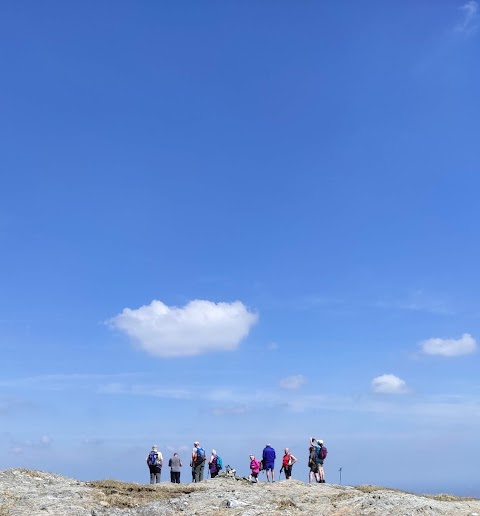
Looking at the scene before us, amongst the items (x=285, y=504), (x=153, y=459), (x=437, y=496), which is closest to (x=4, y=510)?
(x=153, y=459)

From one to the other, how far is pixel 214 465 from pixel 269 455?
3.72m

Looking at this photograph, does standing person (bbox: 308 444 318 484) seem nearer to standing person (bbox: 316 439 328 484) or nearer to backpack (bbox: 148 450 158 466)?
standing person (bbox: 316 439 328 484)

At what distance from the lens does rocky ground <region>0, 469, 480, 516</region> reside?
2306 centimetres

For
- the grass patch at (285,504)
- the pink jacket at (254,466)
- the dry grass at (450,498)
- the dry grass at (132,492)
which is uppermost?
the pink jacket at (254,466)

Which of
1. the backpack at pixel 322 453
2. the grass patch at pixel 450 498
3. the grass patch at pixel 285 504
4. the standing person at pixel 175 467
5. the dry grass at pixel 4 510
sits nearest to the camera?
the dry grass at pixel 4 510

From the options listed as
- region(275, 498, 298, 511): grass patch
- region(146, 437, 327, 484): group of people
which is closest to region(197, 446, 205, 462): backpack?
region(146, 437, 327, 484): group of people

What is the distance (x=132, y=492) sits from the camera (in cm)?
2691

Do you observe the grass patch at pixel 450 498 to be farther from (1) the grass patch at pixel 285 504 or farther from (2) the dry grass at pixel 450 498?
(1) the grass patch at pixel 285 504

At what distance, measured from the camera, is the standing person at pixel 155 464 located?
3133 cm

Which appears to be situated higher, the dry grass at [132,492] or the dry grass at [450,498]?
the dry grass at [132,492]

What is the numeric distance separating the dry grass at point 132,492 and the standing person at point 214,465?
13.0 ft

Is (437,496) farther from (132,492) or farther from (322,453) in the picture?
(132,492)

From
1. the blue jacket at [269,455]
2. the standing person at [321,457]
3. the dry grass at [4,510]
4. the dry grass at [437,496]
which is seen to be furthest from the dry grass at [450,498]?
the dry grass at [4,510]

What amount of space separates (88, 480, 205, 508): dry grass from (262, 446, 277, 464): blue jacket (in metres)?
4.82
